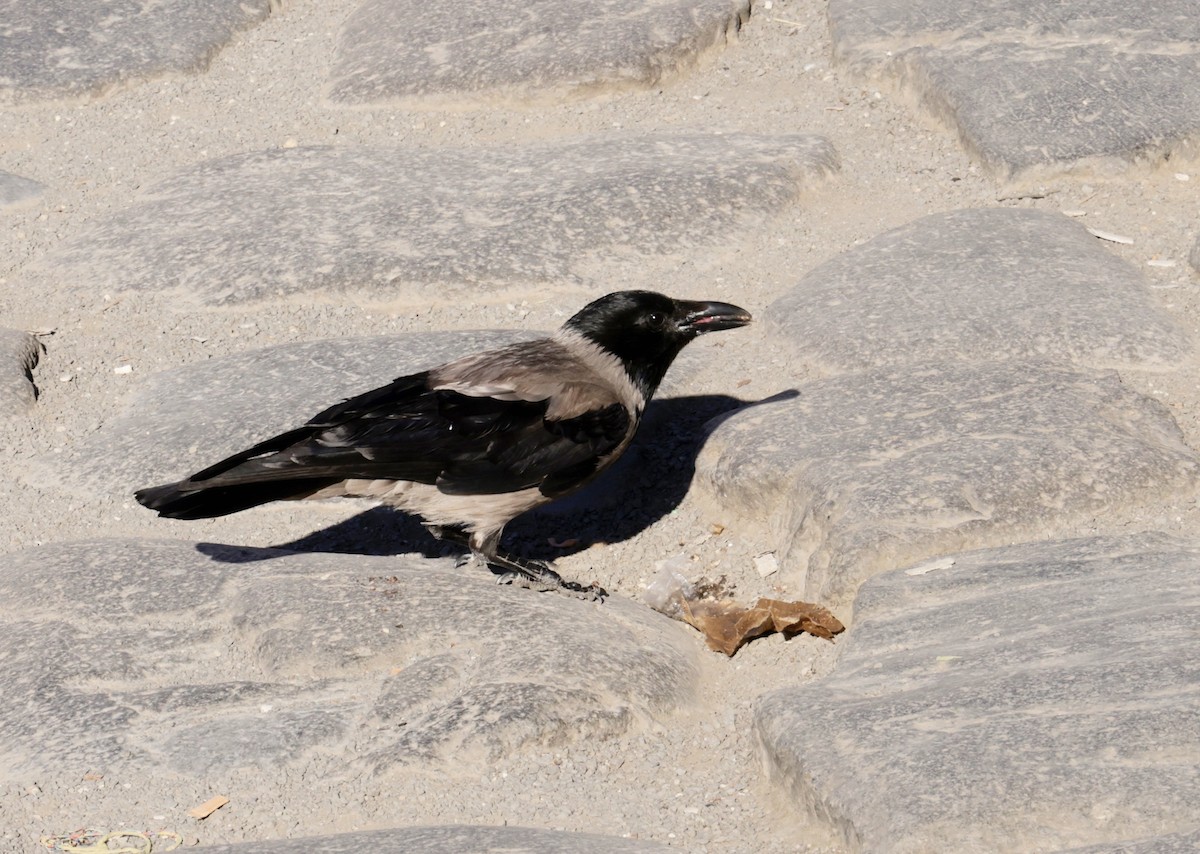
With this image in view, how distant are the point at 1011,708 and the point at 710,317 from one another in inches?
78.3

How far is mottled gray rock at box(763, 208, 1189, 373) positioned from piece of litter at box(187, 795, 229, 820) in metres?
2.50

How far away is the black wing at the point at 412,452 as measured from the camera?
4.50 m

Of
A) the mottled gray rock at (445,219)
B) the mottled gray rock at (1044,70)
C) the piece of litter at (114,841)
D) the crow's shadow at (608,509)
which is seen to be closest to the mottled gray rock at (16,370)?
the mottled gray rock at (445,219)

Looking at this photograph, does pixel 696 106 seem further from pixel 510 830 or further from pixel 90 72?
pixel 510 830

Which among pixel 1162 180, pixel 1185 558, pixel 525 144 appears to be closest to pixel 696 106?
pixel 525 144

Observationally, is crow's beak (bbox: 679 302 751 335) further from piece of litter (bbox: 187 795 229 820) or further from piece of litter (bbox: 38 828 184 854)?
piece of litter (bbox: 38 828 184 854)

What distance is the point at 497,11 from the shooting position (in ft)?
22.9

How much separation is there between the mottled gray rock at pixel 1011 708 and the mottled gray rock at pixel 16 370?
292 centimetres

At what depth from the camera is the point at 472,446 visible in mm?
4633

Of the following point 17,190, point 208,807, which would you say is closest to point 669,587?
point 208,807

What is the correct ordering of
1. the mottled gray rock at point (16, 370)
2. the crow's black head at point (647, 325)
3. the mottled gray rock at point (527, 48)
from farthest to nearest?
1. the mottled gray rock at point (527, 48)
2. the mottled gray rock at point (16, 370)
3. the crow's black head at point (647, 325)

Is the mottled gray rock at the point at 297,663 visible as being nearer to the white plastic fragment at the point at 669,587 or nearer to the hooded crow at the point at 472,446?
the white plastic fragment at the point at 669,587

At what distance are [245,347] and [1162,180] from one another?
3.42 meters

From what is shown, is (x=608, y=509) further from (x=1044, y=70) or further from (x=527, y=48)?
(x=1044, y=70)
